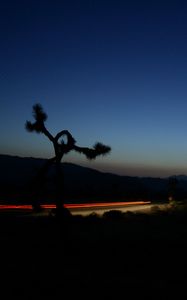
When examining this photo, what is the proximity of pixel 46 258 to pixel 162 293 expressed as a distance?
4.16 metres

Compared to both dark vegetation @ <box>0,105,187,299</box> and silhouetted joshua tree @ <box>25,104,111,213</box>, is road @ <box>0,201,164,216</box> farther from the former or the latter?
silhouetted joshua tree @ <box>25,104,111,213</box>

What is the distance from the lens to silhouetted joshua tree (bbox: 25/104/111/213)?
12.3 m

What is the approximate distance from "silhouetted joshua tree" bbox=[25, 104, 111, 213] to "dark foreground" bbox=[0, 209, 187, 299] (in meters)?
1.25

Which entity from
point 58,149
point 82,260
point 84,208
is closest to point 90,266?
point 82,260

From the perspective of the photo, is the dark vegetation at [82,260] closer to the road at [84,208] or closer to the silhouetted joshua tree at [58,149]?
the silhouetted joshua tree at [58,149]

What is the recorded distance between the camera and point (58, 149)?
12.5m

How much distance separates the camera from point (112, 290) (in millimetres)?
8031

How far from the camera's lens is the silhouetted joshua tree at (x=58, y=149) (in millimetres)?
12281

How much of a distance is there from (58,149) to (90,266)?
4.46 meters

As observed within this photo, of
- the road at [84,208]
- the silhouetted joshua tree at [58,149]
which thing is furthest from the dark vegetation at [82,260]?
the road at [84,208]

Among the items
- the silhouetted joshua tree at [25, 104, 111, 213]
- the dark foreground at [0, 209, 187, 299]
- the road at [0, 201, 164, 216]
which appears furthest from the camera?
the road at [0, 201, 164, 216]

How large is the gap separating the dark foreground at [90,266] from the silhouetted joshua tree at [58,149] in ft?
4.11

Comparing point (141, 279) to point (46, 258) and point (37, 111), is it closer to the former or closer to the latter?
point (46, 258)

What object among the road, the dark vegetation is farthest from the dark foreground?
the road
